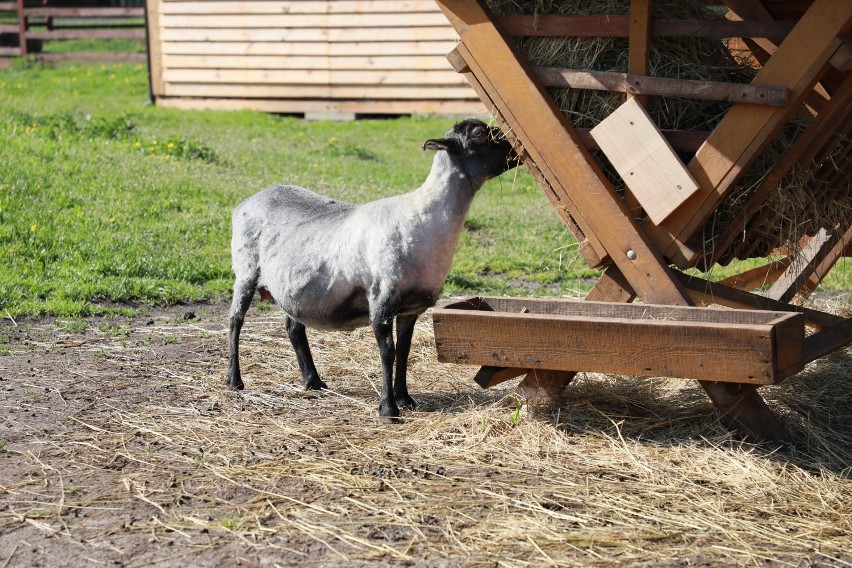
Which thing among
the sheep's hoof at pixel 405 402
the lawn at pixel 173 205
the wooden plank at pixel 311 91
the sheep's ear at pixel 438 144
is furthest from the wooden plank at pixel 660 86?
the wooden plank at pixel 311 91

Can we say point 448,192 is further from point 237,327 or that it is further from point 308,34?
point 308,34

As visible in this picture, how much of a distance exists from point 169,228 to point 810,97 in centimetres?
600

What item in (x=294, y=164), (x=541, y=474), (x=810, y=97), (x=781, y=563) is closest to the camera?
(x=781, y=563)

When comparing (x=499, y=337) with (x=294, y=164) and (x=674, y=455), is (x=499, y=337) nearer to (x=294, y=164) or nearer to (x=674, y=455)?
(x=674, y=455)

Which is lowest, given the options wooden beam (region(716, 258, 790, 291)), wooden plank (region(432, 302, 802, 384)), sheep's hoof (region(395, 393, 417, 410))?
sheep's hoof (region(395, 393, 417, 410))

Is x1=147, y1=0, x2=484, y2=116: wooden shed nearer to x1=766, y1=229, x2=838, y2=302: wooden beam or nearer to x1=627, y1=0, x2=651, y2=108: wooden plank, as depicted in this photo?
x1=766, y1=229, x2=838, y2=302: wooden beam

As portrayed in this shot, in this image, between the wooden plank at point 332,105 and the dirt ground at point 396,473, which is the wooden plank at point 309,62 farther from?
the dirt ground at point 396,473

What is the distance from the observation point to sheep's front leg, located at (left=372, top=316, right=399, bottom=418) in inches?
230

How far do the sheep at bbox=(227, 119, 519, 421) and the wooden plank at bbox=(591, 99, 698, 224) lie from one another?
0.66m

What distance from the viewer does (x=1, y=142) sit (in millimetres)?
11664

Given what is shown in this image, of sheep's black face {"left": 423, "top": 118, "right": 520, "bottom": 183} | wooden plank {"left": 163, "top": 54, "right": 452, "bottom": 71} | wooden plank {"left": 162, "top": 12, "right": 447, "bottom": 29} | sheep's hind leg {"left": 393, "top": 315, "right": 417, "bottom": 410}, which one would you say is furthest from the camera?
wooden plank {"left": 163, "top": 54, "right": 452, "bottom": 71}

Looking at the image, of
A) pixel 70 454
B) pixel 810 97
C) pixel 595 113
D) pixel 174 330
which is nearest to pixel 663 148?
pixel 595 113

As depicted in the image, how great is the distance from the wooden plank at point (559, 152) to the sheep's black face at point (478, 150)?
18 cm

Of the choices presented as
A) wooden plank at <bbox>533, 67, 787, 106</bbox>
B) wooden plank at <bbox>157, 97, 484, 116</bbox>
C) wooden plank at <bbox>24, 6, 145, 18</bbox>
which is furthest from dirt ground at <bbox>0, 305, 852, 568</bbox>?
wooden plank at <bbox>24, 6, 145, 18</bbox>
